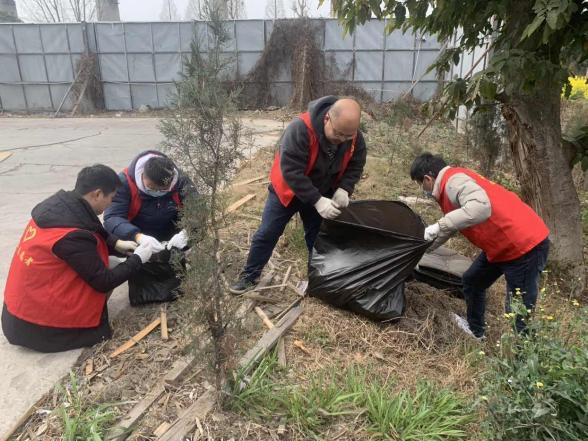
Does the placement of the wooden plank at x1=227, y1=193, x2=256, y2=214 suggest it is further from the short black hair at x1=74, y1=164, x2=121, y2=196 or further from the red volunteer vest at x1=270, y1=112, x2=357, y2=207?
the short black hair at x1=74, y1=164, x2=121, y2=196

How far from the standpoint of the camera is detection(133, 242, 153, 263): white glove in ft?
8.96

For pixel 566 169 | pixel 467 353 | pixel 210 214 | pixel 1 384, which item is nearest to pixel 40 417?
pixel 1 384

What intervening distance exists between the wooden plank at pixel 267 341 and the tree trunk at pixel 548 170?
219 cm

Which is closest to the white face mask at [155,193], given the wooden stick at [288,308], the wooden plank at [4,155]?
the wooden stick at [288,308]

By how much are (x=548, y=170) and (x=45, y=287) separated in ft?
11.7

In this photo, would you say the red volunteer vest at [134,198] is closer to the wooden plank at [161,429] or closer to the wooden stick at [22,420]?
the wooden stick at [22,420]

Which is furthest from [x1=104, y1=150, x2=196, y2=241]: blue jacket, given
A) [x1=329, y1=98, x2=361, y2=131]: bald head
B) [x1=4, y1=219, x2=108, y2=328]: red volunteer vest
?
[x1=329, y1=98, x2=361, y2=131]: bald head

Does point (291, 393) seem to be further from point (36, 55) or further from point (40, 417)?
point (36, 55)

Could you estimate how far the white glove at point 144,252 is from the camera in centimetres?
273

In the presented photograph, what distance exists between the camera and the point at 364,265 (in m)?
2.64

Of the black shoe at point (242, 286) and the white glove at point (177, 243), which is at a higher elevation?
the white glove at point (177, 243)

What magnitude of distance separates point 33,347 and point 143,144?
7.29m

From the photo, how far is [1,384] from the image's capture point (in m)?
2.31

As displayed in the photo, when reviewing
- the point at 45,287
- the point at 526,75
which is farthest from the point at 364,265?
the point at 45,287
